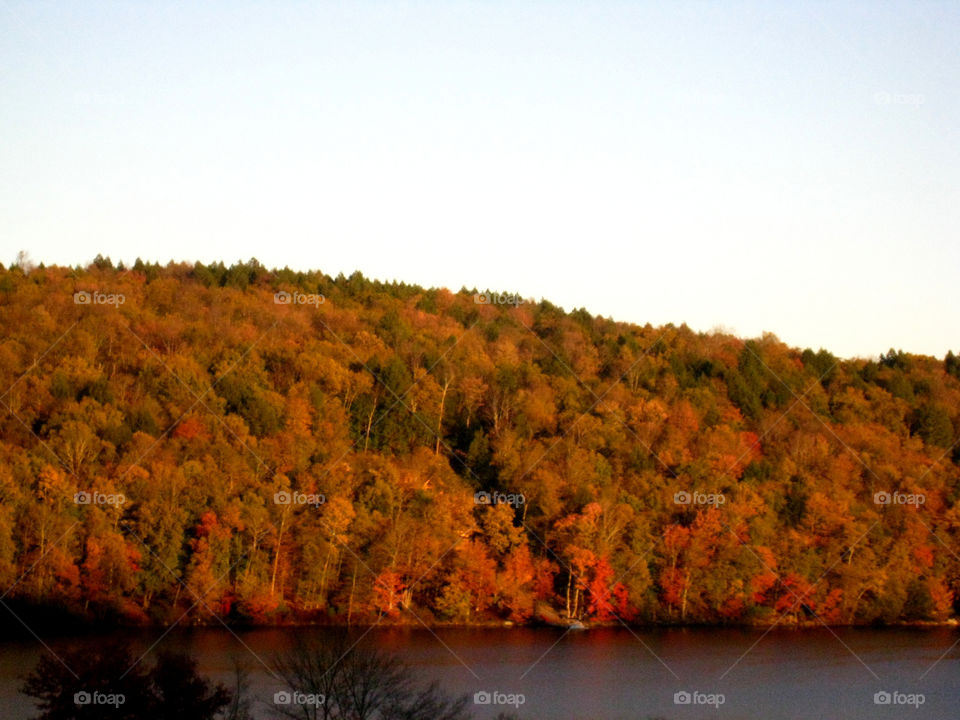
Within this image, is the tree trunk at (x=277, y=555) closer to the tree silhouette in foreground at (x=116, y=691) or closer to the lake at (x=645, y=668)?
the lake at (x=645, y=668)

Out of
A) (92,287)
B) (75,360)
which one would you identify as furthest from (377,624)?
(92,287)

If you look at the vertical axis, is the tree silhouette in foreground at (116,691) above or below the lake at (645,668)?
above

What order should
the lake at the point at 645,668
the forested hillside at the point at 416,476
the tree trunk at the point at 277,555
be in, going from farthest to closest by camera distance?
the tree trunk at the point at 277,555 < the forested hillside at the point at 416,476 < the lake at the point at 645,668

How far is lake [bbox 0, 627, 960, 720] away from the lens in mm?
21516

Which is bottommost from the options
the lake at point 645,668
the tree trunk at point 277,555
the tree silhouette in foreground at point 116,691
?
the lake at point 645,668

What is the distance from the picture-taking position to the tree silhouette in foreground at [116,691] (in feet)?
45.2

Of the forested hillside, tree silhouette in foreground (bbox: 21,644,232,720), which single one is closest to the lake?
the forested hillside

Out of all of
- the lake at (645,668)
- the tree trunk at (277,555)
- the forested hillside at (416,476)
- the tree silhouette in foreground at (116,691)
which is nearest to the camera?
the tree silhouette in foreground at (116,691)

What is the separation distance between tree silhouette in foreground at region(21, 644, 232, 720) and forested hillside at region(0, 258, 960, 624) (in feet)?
54.7

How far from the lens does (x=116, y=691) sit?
13.9 meters

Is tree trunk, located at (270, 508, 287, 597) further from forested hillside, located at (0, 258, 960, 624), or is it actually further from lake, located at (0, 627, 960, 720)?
lake, located at (0, 627, 960, 720)

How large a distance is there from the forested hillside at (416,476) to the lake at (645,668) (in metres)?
2.35

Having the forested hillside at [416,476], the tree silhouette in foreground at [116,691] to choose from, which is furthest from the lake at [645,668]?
the tree silhouette in foreground at [116,691]

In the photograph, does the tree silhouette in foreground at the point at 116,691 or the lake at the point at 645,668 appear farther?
the lake at the point at 645,668
